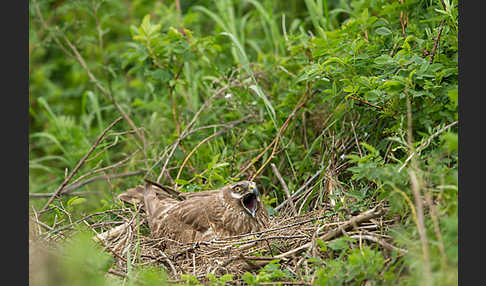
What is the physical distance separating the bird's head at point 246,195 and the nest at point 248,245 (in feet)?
0.75

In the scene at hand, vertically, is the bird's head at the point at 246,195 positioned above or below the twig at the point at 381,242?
below

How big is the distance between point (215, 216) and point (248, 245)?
634 millimetres

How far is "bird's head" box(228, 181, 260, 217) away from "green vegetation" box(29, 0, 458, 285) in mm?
372

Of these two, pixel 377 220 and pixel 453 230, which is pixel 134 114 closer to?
pixel 377 220

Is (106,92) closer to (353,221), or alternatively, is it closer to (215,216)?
(215,216)

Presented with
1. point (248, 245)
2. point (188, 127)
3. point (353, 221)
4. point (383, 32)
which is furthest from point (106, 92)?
point (353, 221)

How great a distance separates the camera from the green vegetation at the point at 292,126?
3385 millimetres

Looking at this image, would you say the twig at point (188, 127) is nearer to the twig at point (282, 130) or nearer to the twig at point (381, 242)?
the twig at point (282, 130)

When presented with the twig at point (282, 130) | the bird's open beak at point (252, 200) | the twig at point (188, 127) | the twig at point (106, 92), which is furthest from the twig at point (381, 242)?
the twig at point (106, 92)

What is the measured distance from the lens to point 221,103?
635 cm

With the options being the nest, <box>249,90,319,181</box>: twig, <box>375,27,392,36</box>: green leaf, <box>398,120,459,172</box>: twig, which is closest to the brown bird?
the nest

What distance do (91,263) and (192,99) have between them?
3626 millimetres

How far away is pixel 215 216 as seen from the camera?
4832 millimetres

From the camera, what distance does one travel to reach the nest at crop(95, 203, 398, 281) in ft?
12.6
